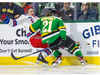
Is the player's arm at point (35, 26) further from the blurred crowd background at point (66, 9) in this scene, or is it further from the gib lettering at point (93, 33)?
the gib lettering at point (93, 33)

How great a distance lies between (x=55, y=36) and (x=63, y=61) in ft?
2.44

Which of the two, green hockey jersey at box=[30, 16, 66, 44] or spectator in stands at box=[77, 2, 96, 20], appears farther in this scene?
spectator in stands at box=[77, 2, 96, 20]

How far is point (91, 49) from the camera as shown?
444cm

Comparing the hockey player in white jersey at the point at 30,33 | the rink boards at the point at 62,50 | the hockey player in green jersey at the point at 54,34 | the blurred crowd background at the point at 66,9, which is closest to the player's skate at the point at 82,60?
the hockey player in green jersey at the point at 54,34

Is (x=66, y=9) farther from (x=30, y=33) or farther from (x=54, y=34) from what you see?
(x=30, y=33)

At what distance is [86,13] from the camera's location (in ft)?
15.0

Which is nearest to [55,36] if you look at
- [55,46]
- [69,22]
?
[55,46]

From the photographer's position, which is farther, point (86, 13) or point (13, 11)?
point (13, 11)

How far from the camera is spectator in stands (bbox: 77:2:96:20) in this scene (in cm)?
450

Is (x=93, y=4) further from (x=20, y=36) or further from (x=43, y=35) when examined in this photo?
(x=20, y=36)

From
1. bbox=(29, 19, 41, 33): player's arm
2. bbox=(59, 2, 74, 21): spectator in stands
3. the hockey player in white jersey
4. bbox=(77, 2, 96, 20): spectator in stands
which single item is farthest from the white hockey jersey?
bbox=(77, 2, 96, 20): spectator in stands

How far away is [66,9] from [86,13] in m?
0.47

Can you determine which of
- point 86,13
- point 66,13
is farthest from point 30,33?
point 86,13

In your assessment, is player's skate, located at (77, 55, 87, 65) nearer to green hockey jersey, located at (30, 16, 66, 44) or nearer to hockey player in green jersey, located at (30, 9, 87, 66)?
hockey player in green jersey, located at (30, 9, 87, 66)
